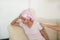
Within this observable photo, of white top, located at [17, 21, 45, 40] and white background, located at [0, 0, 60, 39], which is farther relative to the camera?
white background, located at [0, 0, 60, 39]

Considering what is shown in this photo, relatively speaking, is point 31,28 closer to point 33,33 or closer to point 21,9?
point 33,33

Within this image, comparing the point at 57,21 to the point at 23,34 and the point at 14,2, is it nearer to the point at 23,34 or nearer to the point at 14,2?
the point at 23,34

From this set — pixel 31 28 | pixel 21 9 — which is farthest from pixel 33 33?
pixel 21 9

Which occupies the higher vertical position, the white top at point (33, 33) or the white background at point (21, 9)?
the white background at point (21, 9)

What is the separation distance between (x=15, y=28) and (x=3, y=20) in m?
0.73

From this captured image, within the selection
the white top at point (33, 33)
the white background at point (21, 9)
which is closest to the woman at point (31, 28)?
the white top at point (33, 33)

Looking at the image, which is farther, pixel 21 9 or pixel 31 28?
pixel 21 9

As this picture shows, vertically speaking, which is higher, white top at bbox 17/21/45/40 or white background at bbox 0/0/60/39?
white background at bbox 0/0/60/39

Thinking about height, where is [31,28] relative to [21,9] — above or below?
below

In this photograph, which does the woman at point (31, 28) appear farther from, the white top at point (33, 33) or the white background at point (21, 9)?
the white background at point (21, 9)

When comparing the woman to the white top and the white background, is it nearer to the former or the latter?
the white top

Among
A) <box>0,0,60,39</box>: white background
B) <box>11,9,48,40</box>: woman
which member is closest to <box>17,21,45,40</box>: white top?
<box>11,9,48,40</box>: woman

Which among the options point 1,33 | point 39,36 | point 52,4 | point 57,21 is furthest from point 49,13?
point 1,33

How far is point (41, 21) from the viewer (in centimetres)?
242
